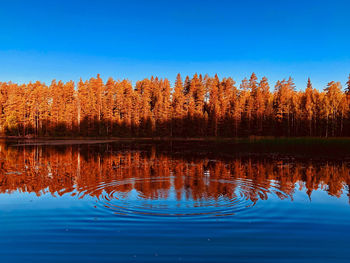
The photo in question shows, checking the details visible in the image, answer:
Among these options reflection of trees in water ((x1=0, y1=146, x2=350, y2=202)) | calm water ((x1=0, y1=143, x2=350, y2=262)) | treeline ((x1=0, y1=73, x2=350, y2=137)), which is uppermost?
treeline ((x1=0, y1=73, x2=350, y2=137))

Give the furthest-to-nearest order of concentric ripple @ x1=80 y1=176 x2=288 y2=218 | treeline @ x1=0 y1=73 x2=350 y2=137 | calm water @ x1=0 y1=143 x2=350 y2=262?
1. treeline @ x1=0 y1=73 x2=350 y2=137
2. concentric ripple @ x1=80 y1=176 x2=288 y2=218
3. calm water @ x1=0 y1=143 x2=350 y2=262

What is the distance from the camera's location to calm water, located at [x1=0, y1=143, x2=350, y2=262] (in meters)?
5.87

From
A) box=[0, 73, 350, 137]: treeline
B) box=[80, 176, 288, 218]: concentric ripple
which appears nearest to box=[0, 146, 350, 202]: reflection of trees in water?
box=[80, 176, 288, 218]: concentric ripple

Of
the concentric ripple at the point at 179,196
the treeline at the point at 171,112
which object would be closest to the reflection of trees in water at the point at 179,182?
the concentric ripple at the point at 179,196

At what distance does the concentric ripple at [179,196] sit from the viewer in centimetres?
846

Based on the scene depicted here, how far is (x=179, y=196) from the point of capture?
10.1 m

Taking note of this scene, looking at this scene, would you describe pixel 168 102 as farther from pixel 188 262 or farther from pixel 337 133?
pixel 188 262

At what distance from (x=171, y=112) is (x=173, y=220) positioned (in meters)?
72.9

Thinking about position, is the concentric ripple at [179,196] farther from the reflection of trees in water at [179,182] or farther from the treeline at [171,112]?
the treeline at [171,112]

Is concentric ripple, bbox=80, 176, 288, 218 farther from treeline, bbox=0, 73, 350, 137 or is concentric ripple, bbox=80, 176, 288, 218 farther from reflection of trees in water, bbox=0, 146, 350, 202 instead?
treeline, bbox=0, 73, 350, 137

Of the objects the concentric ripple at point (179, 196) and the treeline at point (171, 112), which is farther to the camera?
the treeline at point (171, 112)

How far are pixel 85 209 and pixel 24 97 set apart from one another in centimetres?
9038

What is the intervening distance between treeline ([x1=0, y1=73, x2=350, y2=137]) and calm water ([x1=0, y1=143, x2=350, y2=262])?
Answer: 63337 mm

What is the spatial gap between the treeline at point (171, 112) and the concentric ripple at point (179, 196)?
63.4 metres
